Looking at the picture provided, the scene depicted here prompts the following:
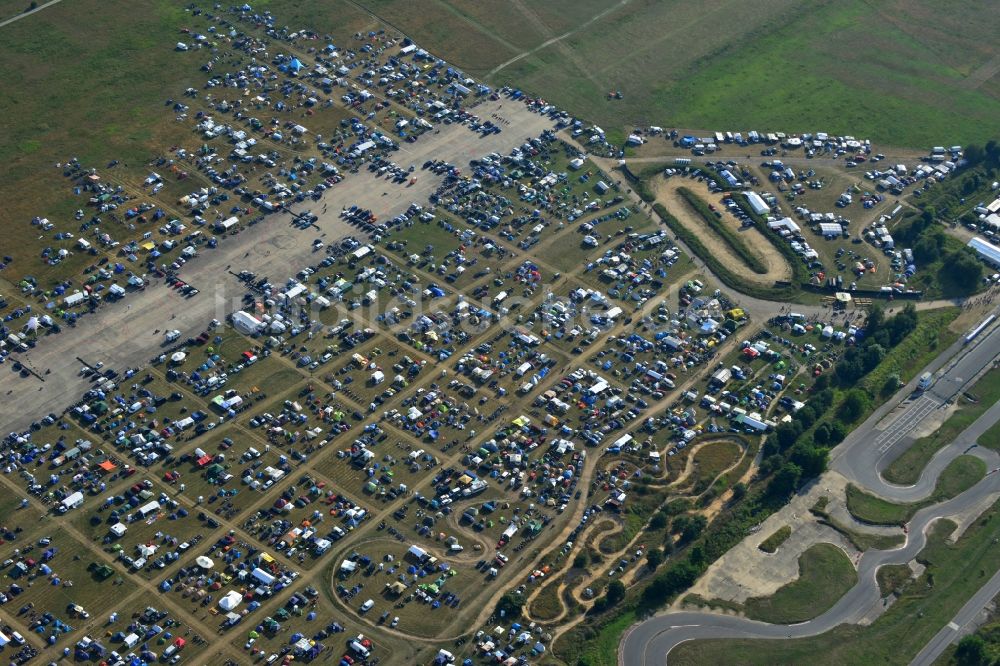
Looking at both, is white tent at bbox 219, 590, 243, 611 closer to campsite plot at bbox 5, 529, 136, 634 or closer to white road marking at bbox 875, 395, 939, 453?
campsite plot at bbox 5, 529, 136, 634

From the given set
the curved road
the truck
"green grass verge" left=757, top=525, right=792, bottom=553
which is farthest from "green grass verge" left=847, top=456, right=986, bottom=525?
the truck

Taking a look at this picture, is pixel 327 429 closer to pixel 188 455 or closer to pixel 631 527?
pixel 188 455

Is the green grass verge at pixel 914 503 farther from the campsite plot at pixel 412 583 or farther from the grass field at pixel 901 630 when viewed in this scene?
the campsite plot at pixel 412 583

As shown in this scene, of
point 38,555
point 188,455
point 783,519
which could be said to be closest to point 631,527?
point 783,519

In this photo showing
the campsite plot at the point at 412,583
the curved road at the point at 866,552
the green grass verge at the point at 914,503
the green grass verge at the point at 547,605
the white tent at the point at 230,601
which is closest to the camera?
the white tent at the point at 230,601

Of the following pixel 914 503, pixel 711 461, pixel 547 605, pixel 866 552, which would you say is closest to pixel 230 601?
pixel 547 605

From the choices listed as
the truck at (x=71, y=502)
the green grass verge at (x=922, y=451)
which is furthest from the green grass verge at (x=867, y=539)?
the truck at (x=71, y=502)

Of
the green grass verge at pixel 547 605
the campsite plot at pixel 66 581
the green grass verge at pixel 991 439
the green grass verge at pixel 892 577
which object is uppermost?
the green grass verge at pixel 991 439

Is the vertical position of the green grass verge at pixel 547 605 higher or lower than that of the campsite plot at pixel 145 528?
higher
